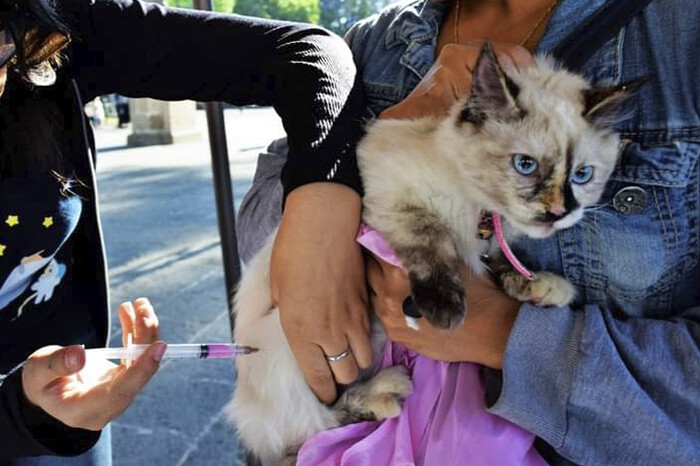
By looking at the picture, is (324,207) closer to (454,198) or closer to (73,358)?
(454,198)

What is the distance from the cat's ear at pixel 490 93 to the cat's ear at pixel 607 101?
0.11 m

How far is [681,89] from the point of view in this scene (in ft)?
2.89

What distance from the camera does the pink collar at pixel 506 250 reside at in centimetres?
96

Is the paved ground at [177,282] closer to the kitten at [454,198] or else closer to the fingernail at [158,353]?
the kitten at [454,198]

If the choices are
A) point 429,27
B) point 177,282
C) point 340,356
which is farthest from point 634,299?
point 177,282

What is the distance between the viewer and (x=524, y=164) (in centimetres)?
98

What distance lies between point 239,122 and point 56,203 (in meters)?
4.88

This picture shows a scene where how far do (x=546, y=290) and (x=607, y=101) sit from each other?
0.29 metres

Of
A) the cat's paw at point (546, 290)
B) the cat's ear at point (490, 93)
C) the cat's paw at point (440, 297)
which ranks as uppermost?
the cat's ear at point (490, 93)

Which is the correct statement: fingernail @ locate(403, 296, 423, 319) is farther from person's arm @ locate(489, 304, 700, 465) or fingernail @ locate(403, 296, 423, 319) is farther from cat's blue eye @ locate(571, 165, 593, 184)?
cat's blue eye @ locate(571, 165, 593, 184)

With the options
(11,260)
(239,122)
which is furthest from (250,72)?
(239,122)

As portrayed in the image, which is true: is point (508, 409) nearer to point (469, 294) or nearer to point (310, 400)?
point (469, 294)

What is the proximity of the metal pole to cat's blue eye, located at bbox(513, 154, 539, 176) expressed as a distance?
2.78 feet

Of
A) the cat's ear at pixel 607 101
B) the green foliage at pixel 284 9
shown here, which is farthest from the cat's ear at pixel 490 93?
the green foliage at pixel 284 9
